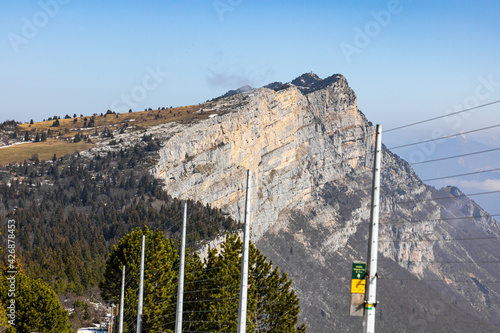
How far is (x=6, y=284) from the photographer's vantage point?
268ft

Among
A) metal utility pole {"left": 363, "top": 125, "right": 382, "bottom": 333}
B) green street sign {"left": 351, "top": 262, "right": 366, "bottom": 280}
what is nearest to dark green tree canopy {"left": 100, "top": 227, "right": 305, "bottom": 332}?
green street sign {"left": 351, "top": 262, "right": 366, "bottom": 280}

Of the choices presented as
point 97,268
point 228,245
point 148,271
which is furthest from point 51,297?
point 97,268

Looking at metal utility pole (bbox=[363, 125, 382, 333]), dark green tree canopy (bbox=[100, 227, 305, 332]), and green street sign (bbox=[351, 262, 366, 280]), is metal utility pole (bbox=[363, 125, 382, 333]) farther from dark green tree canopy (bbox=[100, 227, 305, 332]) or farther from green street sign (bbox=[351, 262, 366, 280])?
dark green tree canopy (bbox=[100, 227, 305, 332])

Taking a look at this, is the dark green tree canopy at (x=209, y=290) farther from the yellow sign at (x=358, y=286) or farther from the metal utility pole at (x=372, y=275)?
the metal utility pole at (x=372, y=275)

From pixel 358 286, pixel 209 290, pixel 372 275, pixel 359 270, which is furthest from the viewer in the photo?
pixel 209 290

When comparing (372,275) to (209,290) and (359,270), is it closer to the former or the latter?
(359,270)

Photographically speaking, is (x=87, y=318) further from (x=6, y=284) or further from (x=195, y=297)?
(x=195, y=297)

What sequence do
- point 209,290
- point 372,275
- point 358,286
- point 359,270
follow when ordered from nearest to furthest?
point 372,275 < point 358,286 < point 359,270 < point 209,290

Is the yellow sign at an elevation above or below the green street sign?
below

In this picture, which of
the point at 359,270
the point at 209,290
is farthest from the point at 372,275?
the point at 209,290

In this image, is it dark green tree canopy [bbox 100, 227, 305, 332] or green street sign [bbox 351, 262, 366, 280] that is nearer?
green street sign [bbox 351, 262, 366, 280]

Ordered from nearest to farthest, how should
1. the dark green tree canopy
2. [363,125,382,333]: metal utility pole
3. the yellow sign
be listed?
[363,125,382,333]: metal utility pole → the yellow sign → the dark green tree canopy

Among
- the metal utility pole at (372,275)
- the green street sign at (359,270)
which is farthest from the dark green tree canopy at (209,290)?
the metal utility pole at (372,275)

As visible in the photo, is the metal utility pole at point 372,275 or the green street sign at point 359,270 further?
the green street sign at point 359,270
